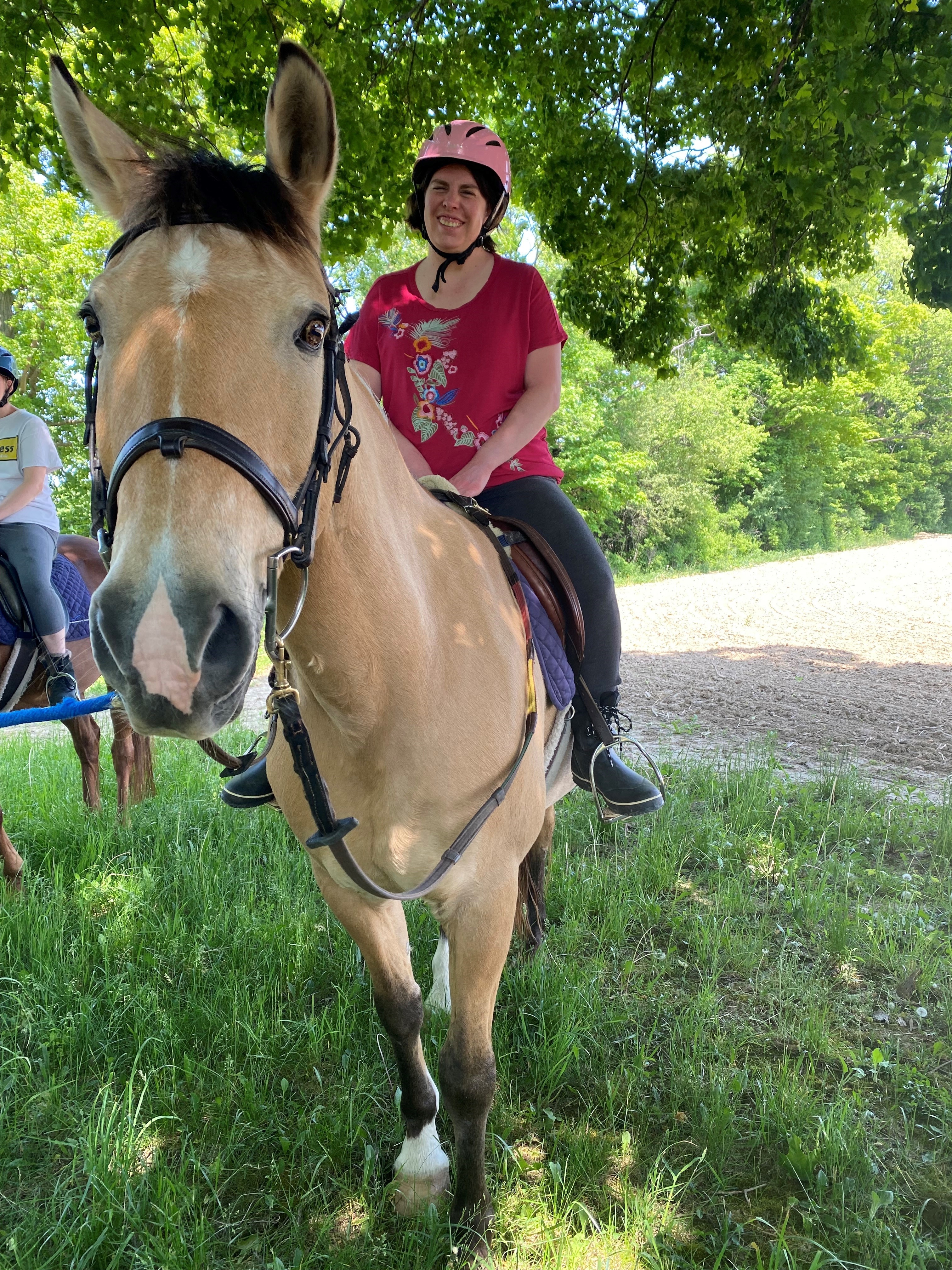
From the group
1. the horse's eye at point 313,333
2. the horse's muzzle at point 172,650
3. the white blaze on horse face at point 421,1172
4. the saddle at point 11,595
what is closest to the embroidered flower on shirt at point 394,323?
the horse's eye at point 313,333

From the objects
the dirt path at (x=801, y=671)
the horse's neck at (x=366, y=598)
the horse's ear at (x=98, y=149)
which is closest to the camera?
the horse's ear at (x=98, y=149)

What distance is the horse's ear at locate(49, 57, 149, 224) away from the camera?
1.44 m

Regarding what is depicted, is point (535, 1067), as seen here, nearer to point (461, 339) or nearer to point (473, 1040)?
point (473, 1040)

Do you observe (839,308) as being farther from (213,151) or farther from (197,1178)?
(197,1178)

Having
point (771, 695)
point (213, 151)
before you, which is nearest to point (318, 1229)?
point (213, 151)

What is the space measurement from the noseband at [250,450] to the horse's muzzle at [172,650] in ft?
0.58

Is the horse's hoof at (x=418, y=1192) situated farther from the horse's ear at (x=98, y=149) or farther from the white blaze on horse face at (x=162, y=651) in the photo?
the horse's ear at (x=98, y=149)

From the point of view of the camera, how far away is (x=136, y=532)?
1094 mm

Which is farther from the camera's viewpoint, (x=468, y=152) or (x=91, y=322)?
(x=468, y=152)

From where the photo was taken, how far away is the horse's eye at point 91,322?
1320mm

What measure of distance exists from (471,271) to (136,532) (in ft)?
6.74

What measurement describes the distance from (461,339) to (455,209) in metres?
0.47

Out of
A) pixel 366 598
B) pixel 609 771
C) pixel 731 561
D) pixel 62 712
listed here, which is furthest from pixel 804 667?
pixel 731 561

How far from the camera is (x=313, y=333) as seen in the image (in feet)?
4.41
